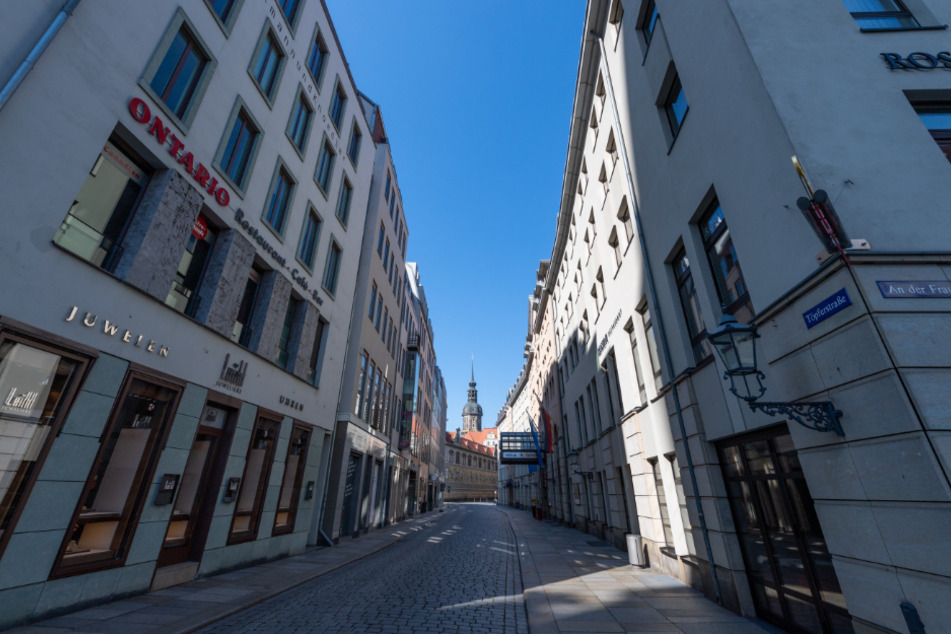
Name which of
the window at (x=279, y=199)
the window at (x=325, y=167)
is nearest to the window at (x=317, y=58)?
the window at (x=325, y=167)

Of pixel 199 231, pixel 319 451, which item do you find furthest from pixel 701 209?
pixel 319 451

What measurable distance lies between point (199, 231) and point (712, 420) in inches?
491

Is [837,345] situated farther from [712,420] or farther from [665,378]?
[665,378]

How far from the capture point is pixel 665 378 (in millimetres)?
10750

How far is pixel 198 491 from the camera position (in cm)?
955

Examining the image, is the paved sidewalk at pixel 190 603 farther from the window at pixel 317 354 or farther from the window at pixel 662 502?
the window at pixel 662 502

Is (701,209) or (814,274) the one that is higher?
(701,209)

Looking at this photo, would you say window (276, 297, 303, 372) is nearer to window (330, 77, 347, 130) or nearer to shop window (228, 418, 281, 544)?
shop window (228, 418, 281, 544)

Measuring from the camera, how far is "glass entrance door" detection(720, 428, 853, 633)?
5590 mm

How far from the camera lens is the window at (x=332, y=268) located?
16.7 m

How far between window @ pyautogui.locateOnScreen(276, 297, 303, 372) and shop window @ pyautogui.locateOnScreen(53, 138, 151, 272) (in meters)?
5.76

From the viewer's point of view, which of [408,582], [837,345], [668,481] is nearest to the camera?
[837,345]

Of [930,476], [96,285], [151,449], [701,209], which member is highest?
[701,209]

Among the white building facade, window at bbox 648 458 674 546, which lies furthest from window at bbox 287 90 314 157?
window at bbox 648 458 674 546
